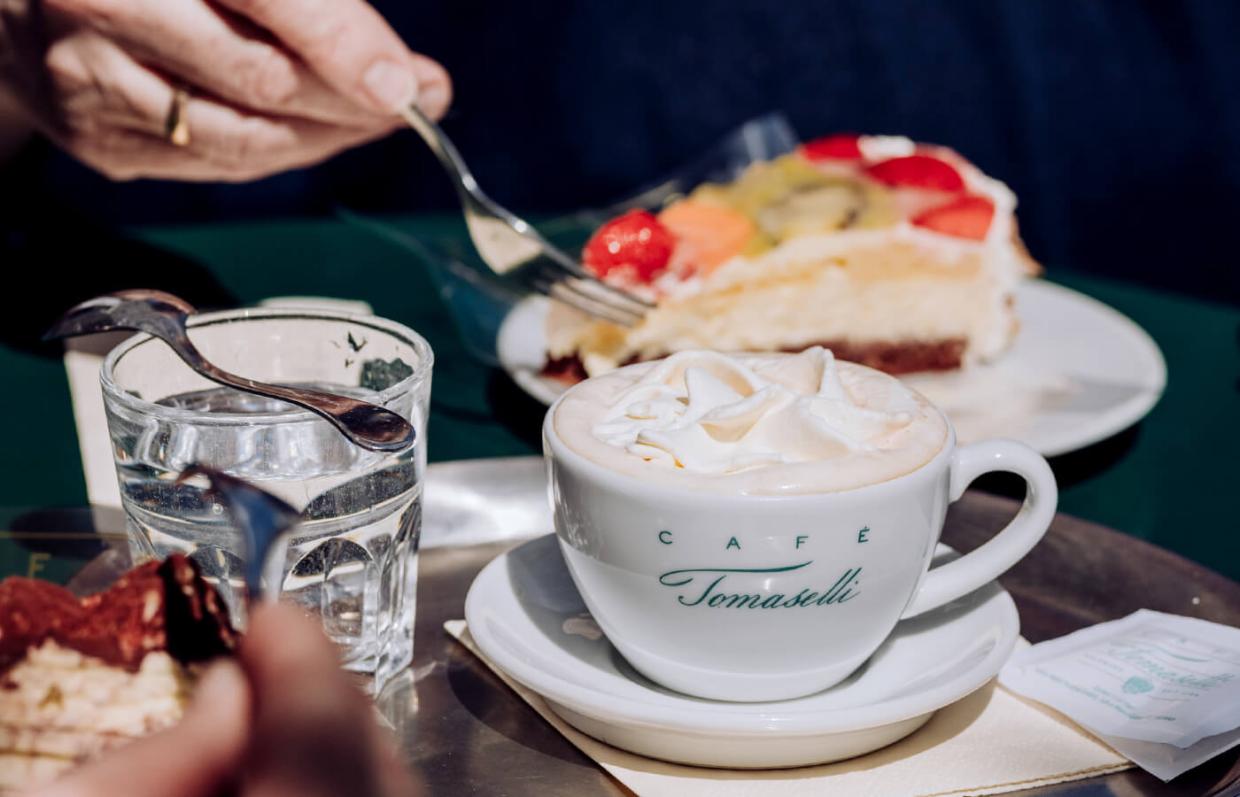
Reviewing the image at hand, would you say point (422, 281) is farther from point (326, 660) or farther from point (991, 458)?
point (326, 660)

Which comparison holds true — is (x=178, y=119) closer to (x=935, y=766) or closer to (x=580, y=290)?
(x=580, y=290)

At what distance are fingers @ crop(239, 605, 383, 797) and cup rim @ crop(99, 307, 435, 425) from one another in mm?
268

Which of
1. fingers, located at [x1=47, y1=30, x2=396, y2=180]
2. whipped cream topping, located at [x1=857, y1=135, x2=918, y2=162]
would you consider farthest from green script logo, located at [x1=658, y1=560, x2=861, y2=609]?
whipped cream topping, located at [x1=857, y1=135, x2=918, y2=162]

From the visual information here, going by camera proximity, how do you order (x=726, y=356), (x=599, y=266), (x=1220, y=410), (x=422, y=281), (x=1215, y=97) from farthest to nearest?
(x=1215, y=97) < (x=422, y=281) < (x=599, y=266) < (x=1220, y=410) < (x=726, y=356)

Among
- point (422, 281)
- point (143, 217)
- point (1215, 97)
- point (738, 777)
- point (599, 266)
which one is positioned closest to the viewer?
point (738, 777)

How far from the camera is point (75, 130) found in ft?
4.03

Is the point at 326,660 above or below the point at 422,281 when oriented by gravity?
above

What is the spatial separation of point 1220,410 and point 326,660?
110 centimetres

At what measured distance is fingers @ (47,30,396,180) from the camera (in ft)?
3.70

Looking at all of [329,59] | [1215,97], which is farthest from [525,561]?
[1215,97]

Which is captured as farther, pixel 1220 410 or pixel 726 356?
pixel 1220 410

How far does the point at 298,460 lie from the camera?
60 cm

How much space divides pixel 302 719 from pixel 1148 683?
49cm

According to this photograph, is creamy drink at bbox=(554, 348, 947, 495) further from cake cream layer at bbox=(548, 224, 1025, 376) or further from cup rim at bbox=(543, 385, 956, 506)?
cake cream layer at bbox=(548, 224, 1025, 376)
